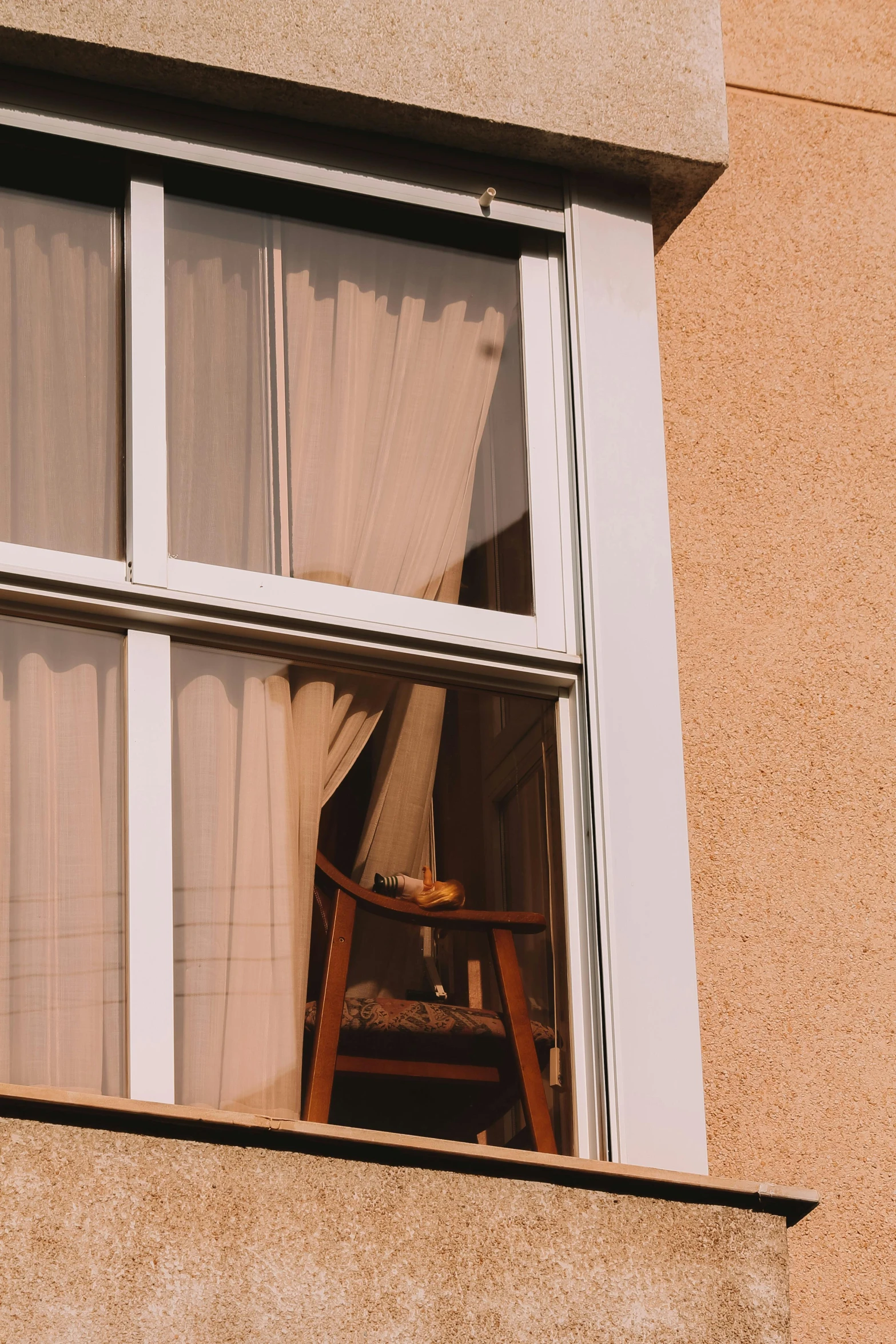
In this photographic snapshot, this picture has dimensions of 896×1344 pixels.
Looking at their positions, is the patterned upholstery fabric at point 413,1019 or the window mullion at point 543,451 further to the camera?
the window mullion at point 543,451

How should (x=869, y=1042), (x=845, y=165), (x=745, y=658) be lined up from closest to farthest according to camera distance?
Result: (x=869, y=1042) → (x=745, y=658) → (x=845, y=165)

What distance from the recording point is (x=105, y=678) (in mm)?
3061

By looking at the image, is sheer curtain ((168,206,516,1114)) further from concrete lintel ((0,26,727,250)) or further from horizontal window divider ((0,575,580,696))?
concrete lintel ((0,26,727,250))

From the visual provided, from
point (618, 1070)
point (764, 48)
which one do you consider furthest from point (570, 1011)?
point (764, 48)

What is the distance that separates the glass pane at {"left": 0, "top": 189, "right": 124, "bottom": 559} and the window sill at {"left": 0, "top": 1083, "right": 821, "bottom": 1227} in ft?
3.53

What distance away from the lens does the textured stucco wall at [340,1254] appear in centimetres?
253

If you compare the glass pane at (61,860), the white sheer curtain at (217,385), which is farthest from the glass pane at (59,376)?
the glass pane at (61,860)

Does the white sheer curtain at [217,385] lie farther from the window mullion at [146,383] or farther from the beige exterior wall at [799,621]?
the beige exterior wall at [799,621]

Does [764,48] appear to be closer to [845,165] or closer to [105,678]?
[845,165]

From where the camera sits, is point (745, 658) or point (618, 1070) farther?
point (745, 658)

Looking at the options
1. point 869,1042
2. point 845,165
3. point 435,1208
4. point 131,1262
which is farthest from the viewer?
point 845,165

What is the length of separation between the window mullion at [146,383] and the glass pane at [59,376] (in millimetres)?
41

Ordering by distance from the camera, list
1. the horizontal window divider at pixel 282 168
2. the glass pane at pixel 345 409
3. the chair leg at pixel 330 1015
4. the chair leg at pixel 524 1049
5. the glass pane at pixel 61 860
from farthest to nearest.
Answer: the horizontal window divider at pixel 282 168, the glass pane at pixel 345 409, the chair leg at pixel 524 1049, the chair leg at pixel 330 1015, the glass pane at pixel 61 860

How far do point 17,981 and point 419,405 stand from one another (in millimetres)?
1487
